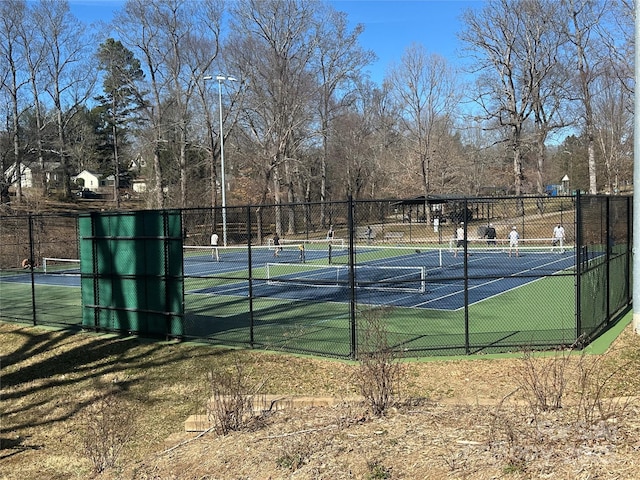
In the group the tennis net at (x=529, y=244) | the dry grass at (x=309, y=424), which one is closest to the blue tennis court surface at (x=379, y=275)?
the tennis net at (x=529, y=244)

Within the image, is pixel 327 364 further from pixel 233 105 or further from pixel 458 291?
pixel 233 105

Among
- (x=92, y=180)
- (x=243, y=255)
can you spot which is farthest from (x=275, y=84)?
(x=92, y=180)

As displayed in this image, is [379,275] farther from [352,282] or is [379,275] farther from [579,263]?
[352,282]

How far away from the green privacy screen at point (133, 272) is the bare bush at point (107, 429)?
2972mm

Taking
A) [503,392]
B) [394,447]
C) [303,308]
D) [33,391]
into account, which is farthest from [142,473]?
[303,308]

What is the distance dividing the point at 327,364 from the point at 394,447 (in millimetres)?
4951

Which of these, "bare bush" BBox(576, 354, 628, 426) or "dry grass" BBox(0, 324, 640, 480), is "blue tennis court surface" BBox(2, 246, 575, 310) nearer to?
"dry grass" BBox(0, 324, 640, 480)

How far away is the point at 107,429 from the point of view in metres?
5.82

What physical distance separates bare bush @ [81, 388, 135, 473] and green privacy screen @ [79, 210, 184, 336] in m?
2.97

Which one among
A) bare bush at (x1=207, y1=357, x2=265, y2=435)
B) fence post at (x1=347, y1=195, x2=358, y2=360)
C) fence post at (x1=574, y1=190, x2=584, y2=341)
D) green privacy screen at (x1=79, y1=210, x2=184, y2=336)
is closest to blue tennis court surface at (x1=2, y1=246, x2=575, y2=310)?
green privacy screen at (x1=79, y1=210, x2=184, y2=336)

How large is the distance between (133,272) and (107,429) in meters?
6.88

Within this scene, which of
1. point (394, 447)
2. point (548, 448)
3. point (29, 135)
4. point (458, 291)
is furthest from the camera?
point (29, 135)

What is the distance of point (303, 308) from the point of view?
15.7m

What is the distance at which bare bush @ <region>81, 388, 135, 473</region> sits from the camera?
5570mm
